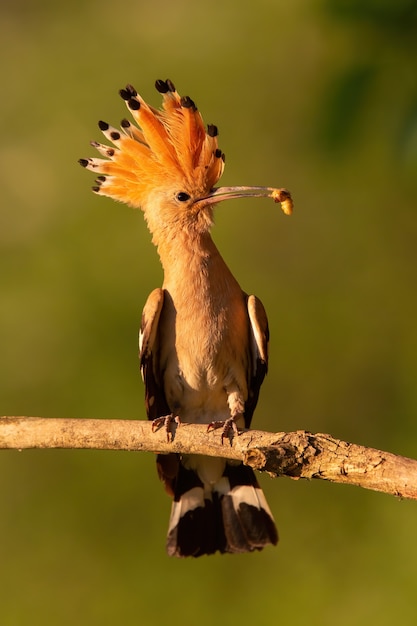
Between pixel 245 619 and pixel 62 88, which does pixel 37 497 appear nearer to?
pixel 245 619

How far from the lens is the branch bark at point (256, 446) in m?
2.47

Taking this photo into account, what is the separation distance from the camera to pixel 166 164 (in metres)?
3.61

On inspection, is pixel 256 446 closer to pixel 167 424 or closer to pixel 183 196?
pixel 167 424

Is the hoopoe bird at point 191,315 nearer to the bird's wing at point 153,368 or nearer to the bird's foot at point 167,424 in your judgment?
the bird's wing at point 153,368

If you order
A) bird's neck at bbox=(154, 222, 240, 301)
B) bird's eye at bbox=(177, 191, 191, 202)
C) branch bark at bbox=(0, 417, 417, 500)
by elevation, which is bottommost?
branch bark at bbox=(0, 417, 417, 500)

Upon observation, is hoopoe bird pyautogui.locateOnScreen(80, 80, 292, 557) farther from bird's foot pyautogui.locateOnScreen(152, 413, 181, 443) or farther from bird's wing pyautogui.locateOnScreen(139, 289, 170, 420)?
bird's foot pyautogui.locateOnScreen(152, 413, 181, 443)

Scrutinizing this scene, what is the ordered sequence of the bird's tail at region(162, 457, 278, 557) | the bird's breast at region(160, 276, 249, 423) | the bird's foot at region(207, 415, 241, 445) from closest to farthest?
the bird's foot at region(207, 415, 241, 445) → the bird's breast at region(160, 276, 249, 423) → the bird's tail at region(162, 457, 278, 557)

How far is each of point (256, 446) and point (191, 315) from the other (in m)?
0.85

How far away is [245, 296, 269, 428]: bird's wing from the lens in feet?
11.7

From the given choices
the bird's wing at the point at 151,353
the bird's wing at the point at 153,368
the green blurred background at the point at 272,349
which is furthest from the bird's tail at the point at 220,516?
the green blurred background at the point at 272,349

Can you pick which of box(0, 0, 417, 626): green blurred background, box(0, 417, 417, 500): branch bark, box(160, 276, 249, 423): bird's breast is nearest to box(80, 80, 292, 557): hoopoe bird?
box(160, 276, 249, 423): bird's breast

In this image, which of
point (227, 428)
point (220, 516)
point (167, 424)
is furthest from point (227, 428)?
point (220, 516)

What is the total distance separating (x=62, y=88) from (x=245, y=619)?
369 cm

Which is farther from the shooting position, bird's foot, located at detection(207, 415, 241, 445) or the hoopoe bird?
the hoopoe bird
